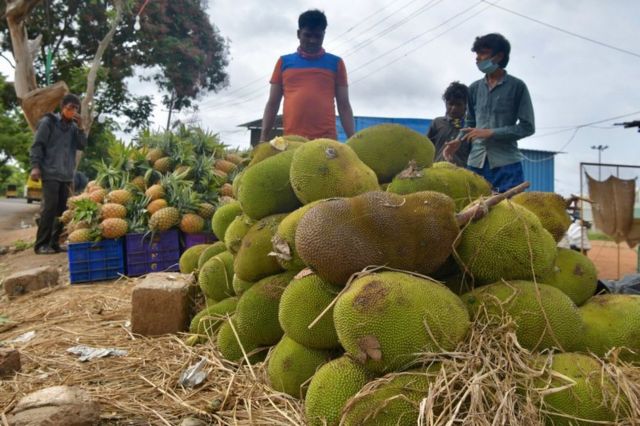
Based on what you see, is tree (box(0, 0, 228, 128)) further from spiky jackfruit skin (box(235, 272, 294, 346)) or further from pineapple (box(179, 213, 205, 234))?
spiky jackfruit skin (box(235, 272, 294, 346))

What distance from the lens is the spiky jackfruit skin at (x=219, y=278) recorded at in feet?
9.05

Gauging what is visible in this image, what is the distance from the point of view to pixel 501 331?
1.53 m

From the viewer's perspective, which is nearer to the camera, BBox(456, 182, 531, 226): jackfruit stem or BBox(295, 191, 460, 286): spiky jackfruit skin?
BBox(295, 191, 460, 286): spiky jackfruit skin

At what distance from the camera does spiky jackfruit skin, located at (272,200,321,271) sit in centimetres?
199

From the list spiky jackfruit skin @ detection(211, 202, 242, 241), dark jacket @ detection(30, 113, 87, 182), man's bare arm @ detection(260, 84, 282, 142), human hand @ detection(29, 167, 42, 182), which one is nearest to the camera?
spiky jackfruit skin @ detection(211, 202, 242, 241)

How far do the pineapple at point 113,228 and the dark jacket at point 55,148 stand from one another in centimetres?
199

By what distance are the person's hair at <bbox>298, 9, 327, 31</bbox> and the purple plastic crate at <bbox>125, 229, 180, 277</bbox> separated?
2.56 m

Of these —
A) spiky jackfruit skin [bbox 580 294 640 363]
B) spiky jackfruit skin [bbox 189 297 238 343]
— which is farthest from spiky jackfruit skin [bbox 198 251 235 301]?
spiky jackfruit skin [bbox 580 294 640 363]

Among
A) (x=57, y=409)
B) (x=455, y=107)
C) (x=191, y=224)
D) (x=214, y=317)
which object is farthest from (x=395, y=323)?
A: (x=191, y=224)

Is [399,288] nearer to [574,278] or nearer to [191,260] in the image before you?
[574,278]

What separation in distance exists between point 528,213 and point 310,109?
3.19 meters

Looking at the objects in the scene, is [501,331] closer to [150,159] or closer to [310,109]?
[310,109]

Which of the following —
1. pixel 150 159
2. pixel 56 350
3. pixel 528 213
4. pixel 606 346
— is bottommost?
pixel 56 350

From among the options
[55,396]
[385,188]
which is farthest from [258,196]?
[55,396]
